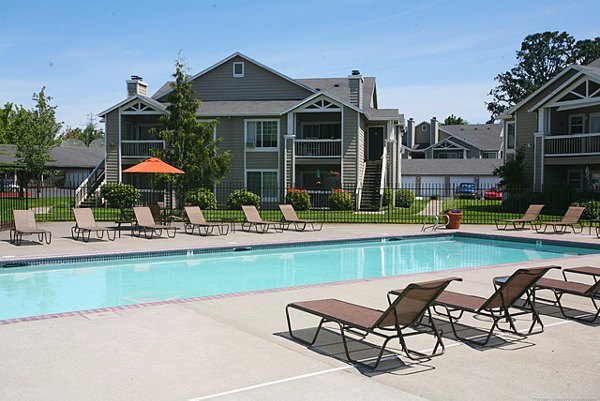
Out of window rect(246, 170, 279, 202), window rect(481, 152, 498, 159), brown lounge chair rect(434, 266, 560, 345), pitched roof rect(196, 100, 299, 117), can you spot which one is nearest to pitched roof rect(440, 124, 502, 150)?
window rect(481, 152, 498, 159)

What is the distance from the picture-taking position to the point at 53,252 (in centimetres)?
1509

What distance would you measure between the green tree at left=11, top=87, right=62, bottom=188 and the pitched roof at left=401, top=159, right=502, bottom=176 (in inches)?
1215

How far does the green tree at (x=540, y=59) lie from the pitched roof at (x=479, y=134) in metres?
1.73

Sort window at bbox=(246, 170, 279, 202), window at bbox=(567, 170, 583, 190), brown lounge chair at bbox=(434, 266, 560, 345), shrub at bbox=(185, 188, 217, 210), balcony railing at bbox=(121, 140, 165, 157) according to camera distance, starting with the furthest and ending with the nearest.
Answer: window at bbox=(567, 170, 583, 190), balcony railing at bbox=(121, 140, 165, 157), window at bbox=(246, 170, 279, 202), shrub at bbox=(185, 188, 217, 210), brown lounge chair at bbox=(434, 266, 560, 345)

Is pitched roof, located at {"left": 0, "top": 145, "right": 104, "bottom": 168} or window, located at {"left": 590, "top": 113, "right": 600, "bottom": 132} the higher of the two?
window, located at {"left": 590, "top": 113, "right": 600, "bottom": 132}

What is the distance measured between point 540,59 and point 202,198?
2263 inches

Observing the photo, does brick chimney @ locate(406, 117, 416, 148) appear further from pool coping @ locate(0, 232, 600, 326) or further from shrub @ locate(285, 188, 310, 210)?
pool coping @ locate(0, 232, 600, 326)

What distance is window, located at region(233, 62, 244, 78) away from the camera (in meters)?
Result: 36.6

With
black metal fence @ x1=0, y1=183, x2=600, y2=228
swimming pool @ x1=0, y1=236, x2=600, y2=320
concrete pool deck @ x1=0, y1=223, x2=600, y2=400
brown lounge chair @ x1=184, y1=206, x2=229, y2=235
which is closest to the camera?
concrete pool deck @ x1=0, y1=223, x2=600, y2=400

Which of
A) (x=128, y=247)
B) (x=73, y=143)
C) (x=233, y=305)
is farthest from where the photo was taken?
(x=73, y=143)

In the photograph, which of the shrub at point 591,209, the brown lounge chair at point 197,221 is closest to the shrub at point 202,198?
the brown lounge chair at point 197,221

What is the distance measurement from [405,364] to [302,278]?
759 centimetres

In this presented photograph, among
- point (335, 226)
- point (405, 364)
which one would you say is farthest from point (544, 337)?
point (335, 226)

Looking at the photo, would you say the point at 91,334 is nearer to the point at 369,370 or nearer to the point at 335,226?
the point at 369,370
